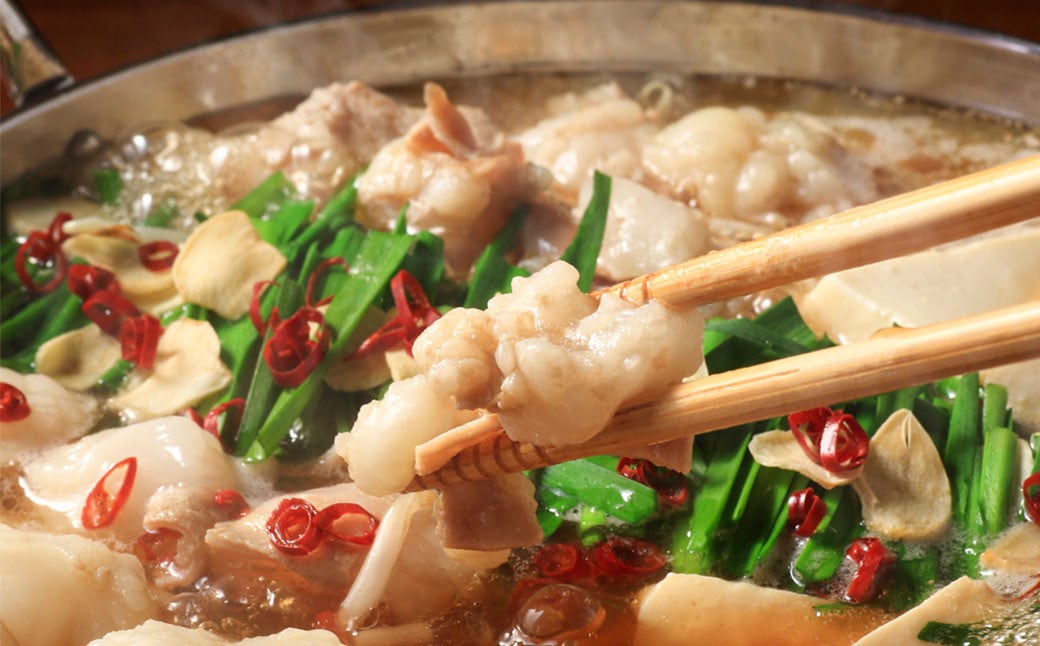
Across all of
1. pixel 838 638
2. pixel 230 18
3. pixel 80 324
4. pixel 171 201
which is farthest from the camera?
pixel 230 18

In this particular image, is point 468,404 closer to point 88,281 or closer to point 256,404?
point 256,404

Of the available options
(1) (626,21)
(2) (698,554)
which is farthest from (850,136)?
(2) (698,554)

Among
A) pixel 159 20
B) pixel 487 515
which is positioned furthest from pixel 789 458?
pixel 159 20

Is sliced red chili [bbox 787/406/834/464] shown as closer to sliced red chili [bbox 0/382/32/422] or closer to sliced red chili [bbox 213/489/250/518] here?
sliced red chili [bbox 213/489/250/518]

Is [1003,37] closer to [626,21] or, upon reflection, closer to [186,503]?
[626,21]

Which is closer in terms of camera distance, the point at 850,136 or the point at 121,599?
the point at 121,599

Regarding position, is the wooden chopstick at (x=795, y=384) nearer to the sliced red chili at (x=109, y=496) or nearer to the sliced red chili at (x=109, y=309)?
the sliced red chili at (x=109, y=496)

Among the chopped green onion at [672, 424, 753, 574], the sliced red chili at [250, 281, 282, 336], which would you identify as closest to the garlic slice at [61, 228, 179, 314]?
the sliced red chili at [250, 281, 282, 336]
